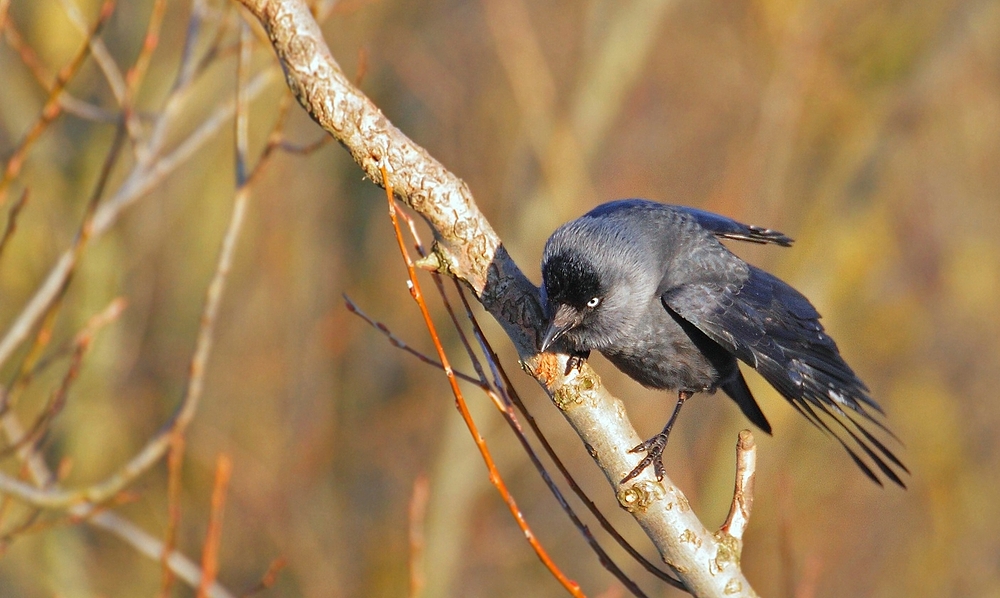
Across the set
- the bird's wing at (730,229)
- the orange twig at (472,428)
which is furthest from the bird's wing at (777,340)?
the orange twig at (472,428)

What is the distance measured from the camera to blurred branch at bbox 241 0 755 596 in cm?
255

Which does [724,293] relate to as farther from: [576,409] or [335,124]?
[335,124]

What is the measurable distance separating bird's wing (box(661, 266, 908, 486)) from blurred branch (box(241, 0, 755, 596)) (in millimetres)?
924

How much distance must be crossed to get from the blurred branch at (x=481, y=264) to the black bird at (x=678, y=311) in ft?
2.09

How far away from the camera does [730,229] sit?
4.22 metres

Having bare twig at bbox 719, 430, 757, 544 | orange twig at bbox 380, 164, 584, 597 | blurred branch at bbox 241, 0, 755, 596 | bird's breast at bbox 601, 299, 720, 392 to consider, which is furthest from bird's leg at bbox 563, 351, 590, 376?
bird's breast at bbox 601, 299, 720, 392

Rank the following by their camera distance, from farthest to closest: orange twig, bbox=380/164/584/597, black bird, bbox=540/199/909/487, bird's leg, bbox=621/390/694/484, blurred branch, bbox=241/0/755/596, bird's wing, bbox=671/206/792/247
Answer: bird's wing, bbox=671/206/792/247, black bird, bbox=540/199/909/487, bird's leg, bbox=621/390/694/484, blurred branch, bbox=241/0/755/596, orange twig, bbox=380/164/584/597

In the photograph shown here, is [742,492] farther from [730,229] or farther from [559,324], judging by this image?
[730,229]

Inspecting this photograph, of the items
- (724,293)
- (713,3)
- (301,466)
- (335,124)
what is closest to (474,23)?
(713,3)

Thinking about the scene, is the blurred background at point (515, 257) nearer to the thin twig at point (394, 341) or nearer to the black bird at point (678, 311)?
the black bird at point (678, 311)

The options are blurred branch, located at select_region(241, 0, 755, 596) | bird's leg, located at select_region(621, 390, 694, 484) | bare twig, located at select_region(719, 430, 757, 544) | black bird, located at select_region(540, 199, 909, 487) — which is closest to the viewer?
blurred branch, located at select_region(241, 0, 755, 596)

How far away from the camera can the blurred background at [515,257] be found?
23.3 ft

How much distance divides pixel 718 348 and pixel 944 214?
794 cm

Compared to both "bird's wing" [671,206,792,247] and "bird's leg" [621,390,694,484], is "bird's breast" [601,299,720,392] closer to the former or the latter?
"bird's leg" [621,390,694,484]
